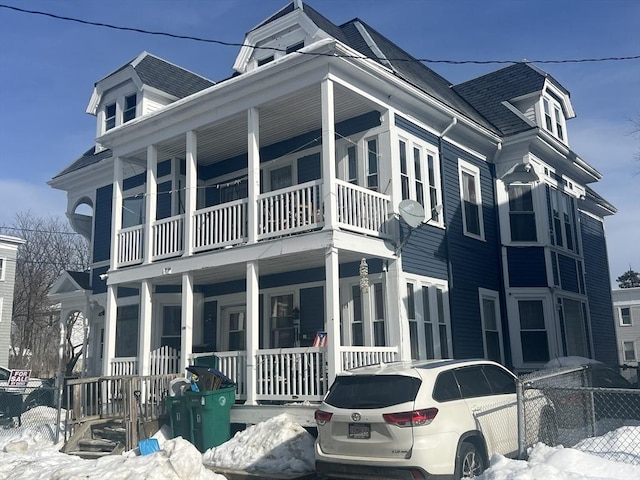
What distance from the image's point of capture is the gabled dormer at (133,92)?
18.8 metres

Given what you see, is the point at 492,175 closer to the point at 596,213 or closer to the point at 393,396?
the point at 596,213

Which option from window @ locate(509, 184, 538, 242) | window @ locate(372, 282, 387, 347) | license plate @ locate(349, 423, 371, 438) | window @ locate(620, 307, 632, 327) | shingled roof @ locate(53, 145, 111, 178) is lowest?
license plate @ locate(349, 423, 371, 438)

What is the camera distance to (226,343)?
16.1 m

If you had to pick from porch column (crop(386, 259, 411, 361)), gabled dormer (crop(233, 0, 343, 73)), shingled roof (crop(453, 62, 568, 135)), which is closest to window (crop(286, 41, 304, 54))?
gabled dormer (crop(233, 0, 343, 73))

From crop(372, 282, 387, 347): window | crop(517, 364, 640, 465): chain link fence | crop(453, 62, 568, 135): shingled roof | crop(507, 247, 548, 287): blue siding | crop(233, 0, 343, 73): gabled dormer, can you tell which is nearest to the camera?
crop(517, 364, 640, 465): chain link fence

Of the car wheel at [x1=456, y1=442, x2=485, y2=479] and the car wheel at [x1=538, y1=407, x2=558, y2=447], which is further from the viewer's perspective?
the car wheel at [x1=538, y1=407, x2=558, y2=447]

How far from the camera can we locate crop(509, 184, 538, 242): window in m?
16.4

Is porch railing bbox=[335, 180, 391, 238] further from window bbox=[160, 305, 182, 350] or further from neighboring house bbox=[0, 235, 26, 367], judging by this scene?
neighboring house bbox=[0, 235, 26, 367]

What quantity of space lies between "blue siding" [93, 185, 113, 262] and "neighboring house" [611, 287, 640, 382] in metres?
35.2

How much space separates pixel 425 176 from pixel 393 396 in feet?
25.9

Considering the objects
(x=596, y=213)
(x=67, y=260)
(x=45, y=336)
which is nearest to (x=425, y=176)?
(x=596, y=213)

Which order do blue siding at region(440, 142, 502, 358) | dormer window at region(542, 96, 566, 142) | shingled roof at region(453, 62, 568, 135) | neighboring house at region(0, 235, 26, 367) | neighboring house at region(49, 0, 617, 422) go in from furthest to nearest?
neighboring house at region(0, 235, 26, 367)
dormer window at region(542, 96, 566, 142)
shingled roof at region(453, 62, 568, 135)
blue siding at region(440, 142, 502, 358)
neighboring house at region(49, 0, 617, 422)

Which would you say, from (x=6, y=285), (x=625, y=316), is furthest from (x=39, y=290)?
(x=625, y=316)

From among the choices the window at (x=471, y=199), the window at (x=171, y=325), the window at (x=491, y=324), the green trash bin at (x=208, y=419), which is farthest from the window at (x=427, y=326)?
the window at (x=171, y=325)
